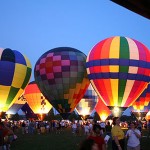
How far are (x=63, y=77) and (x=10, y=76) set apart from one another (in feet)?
13.7

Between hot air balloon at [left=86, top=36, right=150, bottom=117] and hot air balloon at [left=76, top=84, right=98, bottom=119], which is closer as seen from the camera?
hot air balloon at [left=86, top=36, right=150, bottom=117]

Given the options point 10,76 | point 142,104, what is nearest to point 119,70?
point 10,76

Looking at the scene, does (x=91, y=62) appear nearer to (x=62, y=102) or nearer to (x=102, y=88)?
(x=102, y=88)

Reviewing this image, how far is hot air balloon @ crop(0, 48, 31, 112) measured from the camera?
26609mm

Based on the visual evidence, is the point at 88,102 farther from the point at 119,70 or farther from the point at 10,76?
the point at 119,70

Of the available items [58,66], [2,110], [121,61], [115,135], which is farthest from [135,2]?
[2,110]

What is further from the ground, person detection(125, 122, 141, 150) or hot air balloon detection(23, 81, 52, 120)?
hot air balloon detection(23, 81, 52, 120)

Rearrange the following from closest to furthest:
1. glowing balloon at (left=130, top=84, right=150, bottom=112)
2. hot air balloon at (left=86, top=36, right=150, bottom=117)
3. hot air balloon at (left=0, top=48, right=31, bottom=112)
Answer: hot air balloon at (left=86, top=36, right=150, bottom=117), hot air balloon at (left=0, top=48, right=31, bottom=112), glowing balloon at (left=130, top=84, right=150, bottom=112)

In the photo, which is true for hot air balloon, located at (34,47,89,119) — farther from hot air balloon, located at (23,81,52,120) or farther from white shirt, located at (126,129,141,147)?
white shirt, located at (126,129,141,147)

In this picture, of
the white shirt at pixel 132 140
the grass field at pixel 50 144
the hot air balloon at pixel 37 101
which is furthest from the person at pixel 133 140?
the hot air balloon at pixel 37 101

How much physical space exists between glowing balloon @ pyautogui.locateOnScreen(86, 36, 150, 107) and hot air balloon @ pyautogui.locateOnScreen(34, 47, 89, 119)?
98.8 inches

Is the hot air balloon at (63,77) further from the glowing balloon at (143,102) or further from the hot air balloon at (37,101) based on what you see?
the hot air balloon at (37,101)

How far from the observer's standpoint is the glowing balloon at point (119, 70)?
78.6 feet

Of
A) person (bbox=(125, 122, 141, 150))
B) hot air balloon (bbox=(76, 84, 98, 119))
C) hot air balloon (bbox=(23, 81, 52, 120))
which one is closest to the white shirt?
person (bbox=(125, 122, 141, 150))
